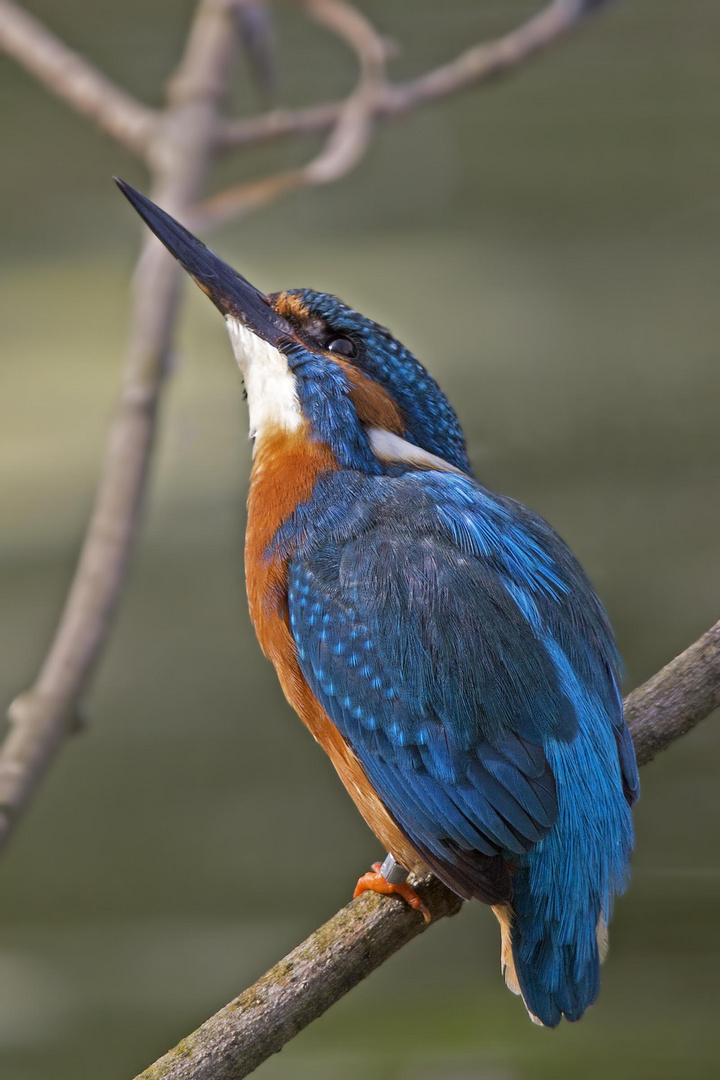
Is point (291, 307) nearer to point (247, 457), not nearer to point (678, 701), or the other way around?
point (678, 701)

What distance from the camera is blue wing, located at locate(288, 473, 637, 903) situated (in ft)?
3.19

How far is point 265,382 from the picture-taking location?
123 centimetres

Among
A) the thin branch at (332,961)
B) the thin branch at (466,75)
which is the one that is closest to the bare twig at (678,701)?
the thin branch at (332,961)

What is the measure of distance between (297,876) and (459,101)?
2.14 m

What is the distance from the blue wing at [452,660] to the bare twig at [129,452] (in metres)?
0.47

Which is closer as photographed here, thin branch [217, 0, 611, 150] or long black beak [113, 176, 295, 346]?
long black beak [113, 176, 295, 346]

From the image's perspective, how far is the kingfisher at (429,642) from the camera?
0.97 meters

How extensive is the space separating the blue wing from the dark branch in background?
1.59 ft

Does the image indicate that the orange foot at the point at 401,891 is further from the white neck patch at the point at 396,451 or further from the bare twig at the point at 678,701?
the white neck patch at the point at 396,451

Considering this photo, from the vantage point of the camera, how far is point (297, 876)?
3.03 metres

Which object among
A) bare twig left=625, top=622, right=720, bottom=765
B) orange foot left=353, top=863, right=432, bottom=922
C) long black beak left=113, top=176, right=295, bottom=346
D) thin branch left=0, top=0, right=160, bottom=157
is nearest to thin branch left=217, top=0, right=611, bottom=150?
thin branch left=0, top=0, right=160, bottom=157

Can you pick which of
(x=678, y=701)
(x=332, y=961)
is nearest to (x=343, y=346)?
(x=678, y=701)

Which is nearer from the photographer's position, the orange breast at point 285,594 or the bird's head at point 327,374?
the orange breast at point 285,594

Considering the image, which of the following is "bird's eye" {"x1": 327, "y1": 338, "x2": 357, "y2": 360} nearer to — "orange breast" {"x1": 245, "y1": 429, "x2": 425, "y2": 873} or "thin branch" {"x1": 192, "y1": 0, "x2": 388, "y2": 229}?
Result: "orange breast" {"x1": 245, "y1": 429, "x2": 425, "y2": 873}
